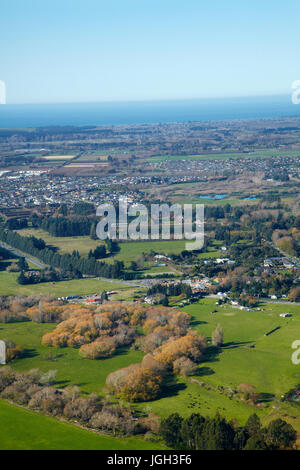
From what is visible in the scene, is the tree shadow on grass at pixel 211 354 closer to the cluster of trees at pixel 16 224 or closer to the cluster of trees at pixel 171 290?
the cluster of trees at pixel 171 290

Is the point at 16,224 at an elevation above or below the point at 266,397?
above

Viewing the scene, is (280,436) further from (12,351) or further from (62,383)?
(12,351)

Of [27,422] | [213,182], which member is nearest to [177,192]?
[213,182]

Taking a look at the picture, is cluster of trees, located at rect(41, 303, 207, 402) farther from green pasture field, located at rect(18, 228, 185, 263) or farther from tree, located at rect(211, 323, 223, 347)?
green pasture field, located at rect(18, 228, 185, 263)

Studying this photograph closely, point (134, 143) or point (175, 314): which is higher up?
point (134, 143)

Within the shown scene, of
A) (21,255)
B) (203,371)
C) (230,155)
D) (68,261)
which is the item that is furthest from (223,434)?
(230,155)
